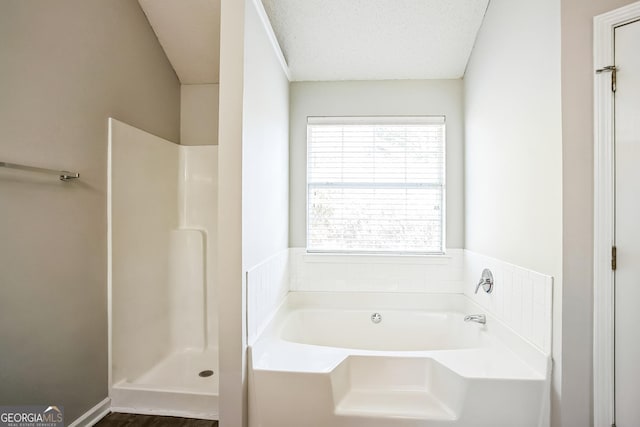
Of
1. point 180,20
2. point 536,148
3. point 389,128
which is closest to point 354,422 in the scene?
point 536,148

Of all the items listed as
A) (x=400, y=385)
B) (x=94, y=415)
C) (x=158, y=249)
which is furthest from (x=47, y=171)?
(x=400, y=385)

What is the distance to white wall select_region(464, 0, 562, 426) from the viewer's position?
4.80 feet

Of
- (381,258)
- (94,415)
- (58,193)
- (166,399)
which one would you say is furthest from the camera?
(381,258)

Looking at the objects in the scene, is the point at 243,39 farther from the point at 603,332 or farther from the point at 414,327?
the point at 414,327

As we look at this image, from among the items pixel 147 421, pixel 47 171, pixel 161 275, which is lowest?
pixel 147 421

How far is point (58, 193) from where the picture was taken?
1662 mm

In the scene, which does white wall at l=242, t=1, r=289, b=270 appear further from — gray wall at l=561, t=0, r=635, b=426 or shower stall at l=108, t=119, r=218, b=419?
gray wall at l=561, t=0, r=635, b=426

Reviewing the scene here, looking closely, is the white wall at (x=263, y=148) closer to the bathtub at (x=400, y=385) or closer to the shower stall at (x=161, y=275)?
the bathtub at (x=400, y=385)

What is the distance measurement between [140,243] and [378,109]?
2183mm

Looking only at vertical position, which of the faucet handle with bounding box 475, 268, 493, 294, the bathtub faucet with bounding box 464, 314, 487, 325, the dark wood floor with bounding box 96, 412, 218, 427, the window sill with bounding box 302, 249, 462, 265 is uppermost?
the window sill with bounding box 302, 249, 462, 265

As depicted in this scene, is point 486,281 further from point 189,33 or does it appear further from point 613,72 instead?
point 189,33

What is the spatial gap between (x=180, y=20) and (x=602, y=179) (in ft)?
9.20

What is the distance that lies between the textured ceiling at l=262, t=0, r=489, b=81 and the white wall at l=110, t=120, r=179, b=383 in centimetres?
133

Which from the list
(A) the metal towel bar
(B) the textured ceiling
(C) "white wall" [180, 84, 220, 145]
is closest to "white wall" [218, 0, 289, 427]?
(B) the textured ceiling
